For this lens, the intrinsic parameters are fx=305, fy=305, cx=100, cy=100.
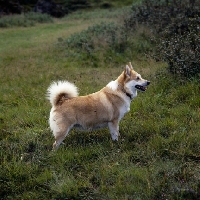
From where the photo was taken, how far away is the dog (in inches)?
195

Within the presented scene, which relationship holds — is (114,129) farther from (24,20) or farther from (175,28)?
(24,20)

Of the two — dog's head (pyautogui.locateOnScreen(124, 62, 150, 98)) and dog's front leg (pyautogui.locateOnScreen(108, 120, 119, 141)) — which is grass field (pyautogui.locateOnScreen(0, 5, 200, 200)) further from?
dog's head (pyautogui.locateOnScreen(124, 62, 150, 98))

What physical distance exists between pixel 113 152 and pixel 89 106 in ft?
3.10

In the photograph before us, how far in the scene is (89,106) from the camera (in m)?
5.21

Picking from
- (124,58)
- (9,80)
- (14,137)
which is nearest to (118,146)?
(14,137)

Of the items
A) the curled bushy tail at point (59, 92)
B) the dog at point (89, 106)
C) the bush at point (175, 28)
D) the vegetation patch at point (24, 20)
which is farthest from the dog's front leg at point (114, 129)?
the vegetation patch at point (24, 20)

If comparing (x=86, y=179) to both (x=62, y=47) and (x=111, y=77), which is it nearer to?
(x=111, y=77)

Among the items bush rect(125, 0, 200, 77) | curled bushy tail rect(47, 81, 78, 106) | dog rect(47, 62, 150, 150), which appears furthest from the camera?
bush rect(125, 0, 200, 77)

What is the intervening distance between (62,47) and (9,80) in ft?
14.8

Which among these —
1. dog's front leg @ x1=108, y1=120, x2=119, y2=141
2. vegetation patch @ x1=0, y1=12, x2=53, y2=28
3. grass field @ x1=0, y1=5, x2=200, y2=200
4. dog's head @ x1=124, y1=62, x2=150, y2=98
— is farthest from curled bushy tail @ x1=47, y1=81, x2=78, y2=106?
vegetation patch @ x1=0, y1=12, x2=53, y2=28

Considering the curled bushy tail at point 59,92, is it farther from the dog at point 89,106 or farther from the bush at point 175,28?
the bush at point 175,28

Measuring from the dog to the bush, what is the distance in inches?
96.7

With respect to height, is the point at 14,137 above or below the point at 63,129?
below

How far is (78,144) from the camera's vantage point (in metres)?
5.09
